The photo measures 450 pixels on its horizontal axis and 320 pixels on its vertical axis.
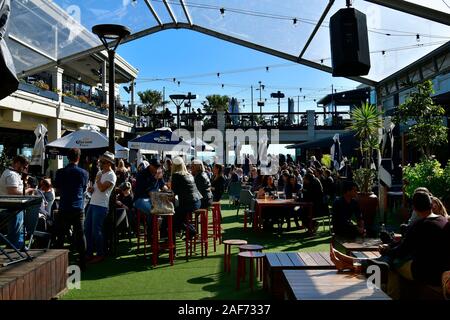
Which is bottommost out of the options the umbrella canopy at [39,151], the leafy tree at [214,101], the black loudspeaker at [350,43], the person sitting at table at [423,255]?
the person sitting at table at [423,255]

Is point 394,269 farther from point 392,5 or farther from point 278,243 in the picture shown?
point 278,243

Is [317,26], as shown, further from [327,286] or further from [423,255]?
[327,286]

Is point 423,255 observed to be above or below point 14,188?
below

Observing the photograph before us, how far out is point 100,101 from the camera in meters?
28.4

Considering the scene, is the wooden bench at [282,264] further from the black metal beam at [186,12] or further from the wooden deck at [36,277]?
the black metal beam at [186,12]

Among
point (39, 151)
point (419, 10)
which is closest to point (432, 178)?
point (419, 10)

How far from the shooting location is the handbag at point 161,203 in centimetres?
641

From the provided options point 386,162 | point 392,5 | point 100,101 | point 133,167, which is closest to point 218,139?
point 100,101

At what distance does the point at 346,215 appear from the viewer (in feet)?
21.0

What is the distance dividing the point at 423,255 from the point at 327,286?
909 mm

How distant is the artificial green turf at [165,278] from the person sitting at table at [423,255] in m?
1.61

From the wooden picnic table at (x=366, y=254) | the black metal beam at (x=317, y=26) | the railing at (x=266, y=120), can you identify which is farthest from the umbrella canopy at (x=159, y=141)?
the railing at (x=266, y=120)

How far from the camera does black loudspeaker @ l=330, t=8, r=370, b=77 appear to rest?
6645 millimetres

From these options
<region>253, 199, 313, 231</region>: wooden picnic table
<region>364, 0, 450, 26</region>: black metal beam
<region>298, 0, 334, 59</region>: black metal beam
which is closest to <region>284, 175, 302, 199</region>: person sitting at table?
<region>253, 199, 313, 231</region>: wooden picnic table
